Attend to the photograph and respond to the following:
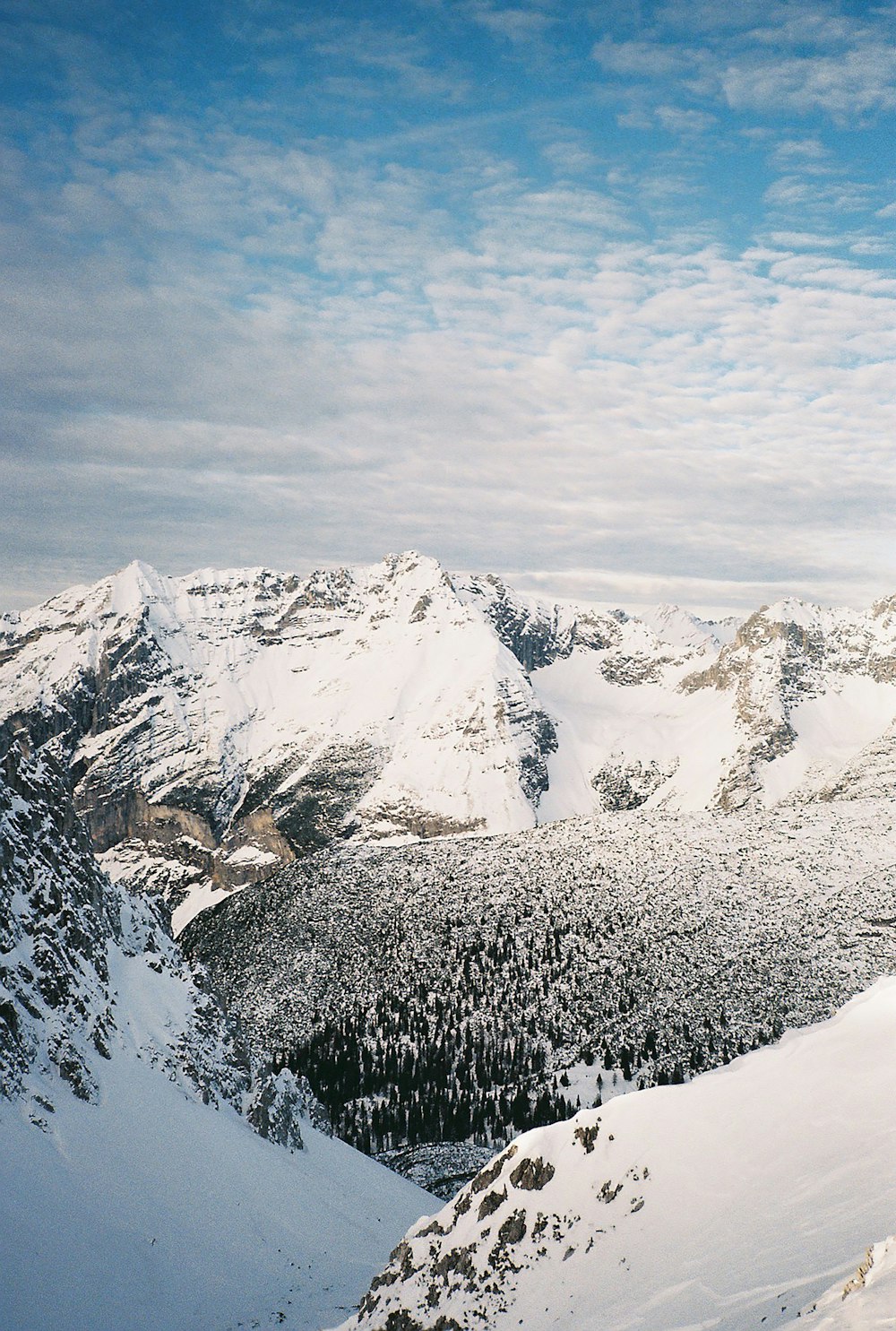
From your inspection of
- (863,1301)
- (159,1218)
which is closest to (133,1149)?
(159,1218)

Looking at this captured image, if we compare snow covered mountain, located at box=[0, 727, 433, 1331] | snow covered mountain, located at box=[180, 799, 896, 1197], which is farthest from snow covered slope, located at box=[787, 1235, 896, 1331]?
snow covered mountain, located at box=[180, 799, 896, 1197]

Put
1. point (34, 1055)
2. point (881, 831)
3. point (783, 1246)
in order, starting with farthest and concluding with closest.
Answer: point (881, 831) → point (34, 1055) → point (783, 1246)

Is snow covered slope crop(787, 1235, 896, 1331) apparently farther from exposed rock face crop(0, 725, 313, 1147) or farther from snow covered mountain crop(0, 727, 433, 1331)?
exposed rock face crop(0, 725, 313, 1147)

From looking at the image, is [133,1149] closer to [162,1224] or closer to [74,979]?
[162,1224]

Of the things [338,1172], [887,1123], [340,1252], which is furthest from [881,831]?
[887,1123]

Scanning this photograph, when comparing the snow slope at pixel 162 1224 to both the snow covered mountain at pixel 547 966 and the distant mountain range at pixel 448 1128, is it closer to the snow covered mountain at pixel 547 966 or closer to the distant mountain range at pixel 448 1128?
the distant mountain range at pixel 448 1128

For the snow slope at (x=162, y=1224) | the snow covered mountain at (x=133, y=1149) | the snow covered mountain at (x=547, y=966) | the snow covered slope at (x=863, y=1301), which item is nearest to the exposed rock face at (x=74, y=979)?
the snow covered mountain at (x=133, y=1149)

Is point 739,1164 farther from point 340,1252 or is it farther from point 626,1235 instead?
point 340,1252
